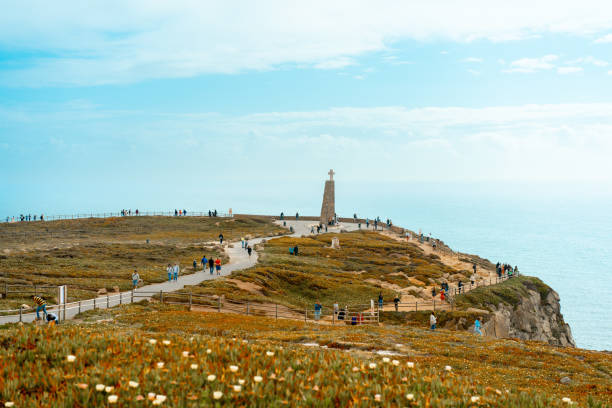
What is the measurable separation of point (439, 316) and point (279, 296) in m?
13.5

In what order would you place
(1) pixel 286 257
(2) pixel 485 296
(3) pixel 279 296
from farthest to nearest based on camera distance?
(1) pixel 286 257, (2) pixel 485 296, (3) pixel 279 296

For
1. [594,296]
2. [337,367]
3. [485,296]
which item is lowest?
[594,296]

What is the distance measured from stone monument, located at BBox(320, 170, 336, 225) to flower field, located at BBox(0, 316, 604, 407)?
264 feet

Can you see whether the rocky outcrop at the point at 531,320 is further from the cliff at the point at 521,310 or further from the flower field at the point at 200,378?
the flower field at the point at 200,378

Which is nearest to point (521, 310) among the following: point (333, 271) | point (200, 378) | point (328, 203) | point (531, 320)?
point (531, 320)

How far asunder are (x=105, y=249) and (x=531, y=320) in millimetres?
49885

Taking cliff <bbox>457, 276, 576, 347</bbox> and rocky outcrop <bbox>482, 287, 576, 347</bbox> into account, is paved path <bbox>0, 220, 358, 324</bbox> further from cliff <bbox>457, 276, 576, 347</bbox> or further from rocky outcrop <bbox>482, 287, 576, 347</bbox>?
rocky outcrop <bbox>482, 287, 576, 347</bbox>

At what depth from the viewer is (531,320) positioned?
187 ft

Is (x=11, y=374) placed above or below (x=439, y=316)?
above

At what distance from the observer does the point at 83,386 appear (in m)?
8.64

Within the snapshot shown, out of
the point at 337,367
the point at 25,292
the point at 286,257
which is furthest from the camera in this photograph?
the point at 286,257

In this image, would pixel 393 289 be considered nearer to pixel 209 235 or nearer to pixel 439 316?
pixel 439 316

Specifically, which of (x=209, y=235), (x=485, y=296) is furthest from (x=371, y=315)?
(x=209, y=235)

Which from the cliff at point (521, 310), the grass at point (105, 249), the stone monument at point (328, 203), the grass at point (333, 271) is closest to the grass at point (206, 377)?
the grass at point (105, 249)
